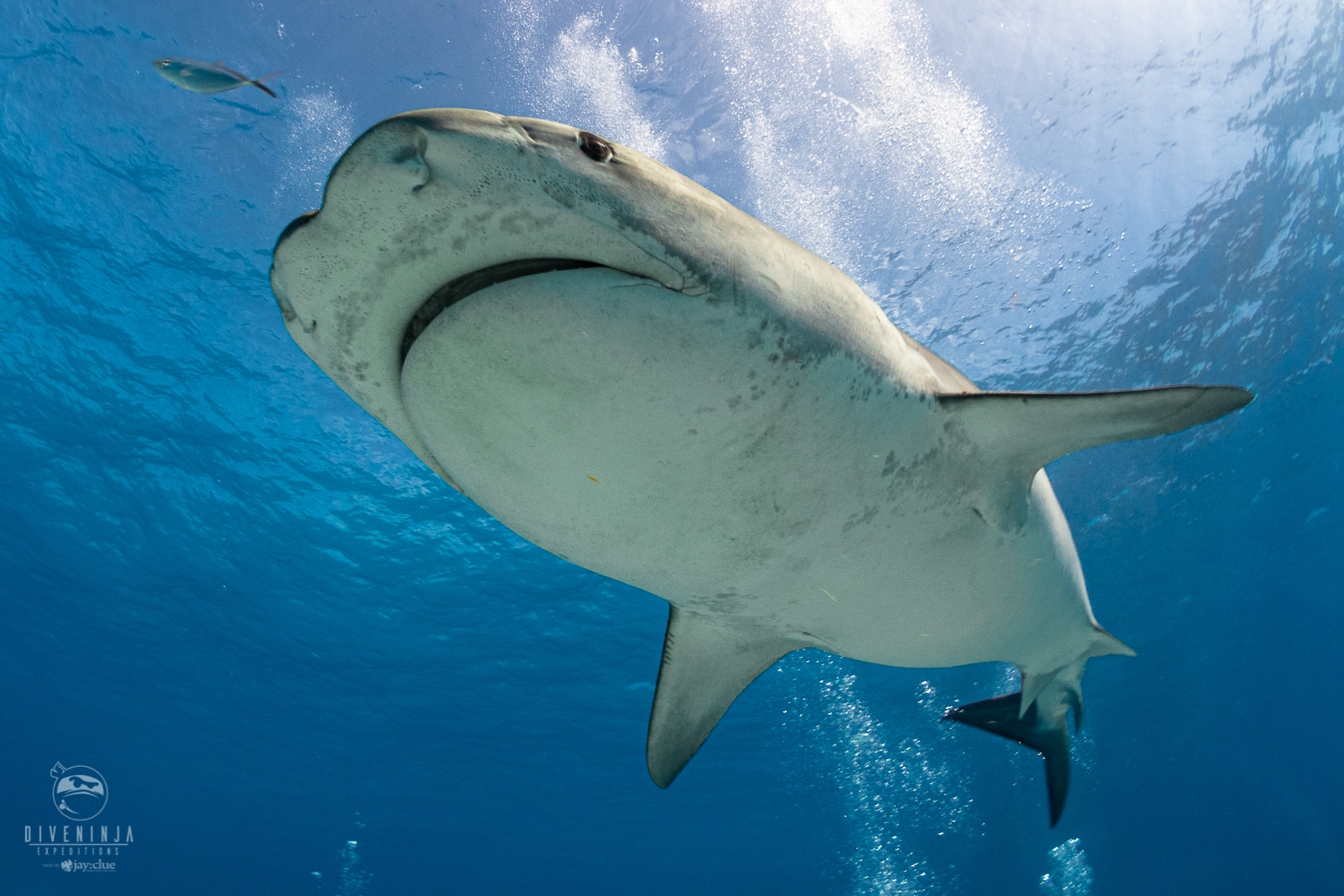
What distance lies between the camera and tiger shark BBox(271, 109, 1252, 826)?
1472 mm

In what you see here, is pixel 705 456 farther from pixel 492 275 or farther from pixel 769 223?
pixel 769 223

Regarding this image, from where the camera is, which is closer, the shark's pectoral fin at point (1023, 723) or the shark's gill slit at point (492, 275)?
the shark's gill slit at point (492, 275)

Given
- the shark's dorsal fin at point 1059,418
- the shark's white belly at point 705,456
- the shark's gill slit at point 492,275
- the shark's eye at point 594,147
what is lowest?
the shark's white belly at point 705,456

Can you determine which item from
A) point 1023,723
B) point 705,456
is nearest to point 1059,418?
point 705,456

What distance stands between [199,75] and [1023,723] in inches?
357

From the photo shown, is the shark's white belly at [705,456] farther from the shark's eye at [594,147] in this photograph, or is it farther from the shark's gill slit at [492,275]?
the shark's eye at [594,147]

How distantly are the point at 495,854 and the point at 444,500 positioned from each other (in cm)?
4300

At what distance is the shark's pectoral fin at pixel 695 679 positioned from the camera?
359cm

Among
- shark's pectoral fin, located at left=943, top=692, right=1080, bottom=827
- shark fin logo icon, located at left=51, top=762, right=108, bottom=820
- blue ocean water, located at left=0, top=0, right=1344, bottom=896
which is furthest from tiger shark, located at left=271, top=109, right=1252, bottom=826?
shark fin logo icon, located at left=51, top=762, right=108, bottom=820

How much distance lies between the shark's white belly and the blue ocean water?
8978 millimetres

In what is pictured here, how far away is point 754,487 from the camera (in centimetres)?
220

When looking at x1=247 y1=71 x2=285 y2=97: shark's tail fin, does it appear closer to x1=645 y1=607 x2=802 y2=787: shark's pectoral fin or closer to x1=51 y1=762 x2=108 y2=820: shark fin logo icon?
x1=645 y1=607 x2=802 y2=787: shark's pectoral fin

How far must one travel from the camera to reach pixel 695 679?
12.5 ft


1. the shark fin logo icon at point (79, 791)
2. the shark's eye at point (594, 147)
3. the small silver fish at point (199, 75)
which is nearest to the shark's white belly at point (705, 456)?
the shark's eye at point (594, 147)
